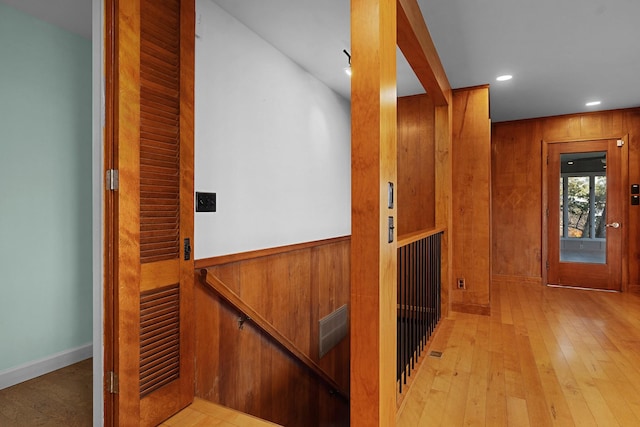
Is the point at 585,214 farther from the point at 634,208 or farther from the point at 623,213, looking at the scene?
the point at 634,208

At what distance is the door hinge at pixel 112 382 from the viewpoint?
1.62 meters

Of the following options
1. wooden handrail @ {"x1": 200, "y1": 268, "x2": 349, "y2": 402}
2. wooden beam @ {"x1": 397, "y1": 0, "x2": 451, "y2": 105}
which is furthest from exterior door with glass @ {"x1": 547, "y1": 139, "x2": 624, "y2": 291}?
wooden handrail @ {"x1": 200, "y1": 268, "x2": 349, "y2": 402}

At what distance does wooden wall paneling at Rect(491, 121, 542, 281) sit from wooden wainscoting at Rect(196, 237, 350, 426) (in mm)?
2696

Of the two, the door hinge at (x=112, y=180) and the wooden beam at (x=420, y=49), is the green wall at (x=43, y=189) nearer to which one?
the door hinge at (x=112, y=180)

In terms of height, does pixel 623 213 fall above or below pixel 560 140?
below

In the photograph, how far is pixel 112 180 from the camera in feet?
5.29

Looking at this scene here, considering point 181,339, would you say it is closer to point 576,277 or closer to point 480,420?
point 480,420

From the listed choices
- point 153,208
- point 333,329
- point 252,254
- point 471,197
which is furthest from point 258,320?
point 471,197

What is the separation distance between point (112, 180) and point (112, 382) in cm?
93

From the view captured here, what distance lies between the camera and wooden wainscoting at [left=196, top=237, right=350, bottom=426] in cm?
219

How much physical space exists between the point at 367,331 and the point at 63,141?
270cm

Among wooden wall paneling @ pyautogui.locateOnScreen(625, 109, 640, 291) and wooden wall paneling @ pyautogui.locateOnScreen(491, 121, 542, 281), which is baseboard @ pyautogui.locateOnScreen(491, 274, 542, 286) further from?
wooden wall paneling @ pyautogui.locateOnScreen(625, 109, 640, 291)

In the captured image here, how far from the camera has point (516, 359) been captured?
8.27 feet

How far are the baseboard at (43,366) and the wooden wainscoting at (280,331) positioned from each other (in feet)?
4.27
